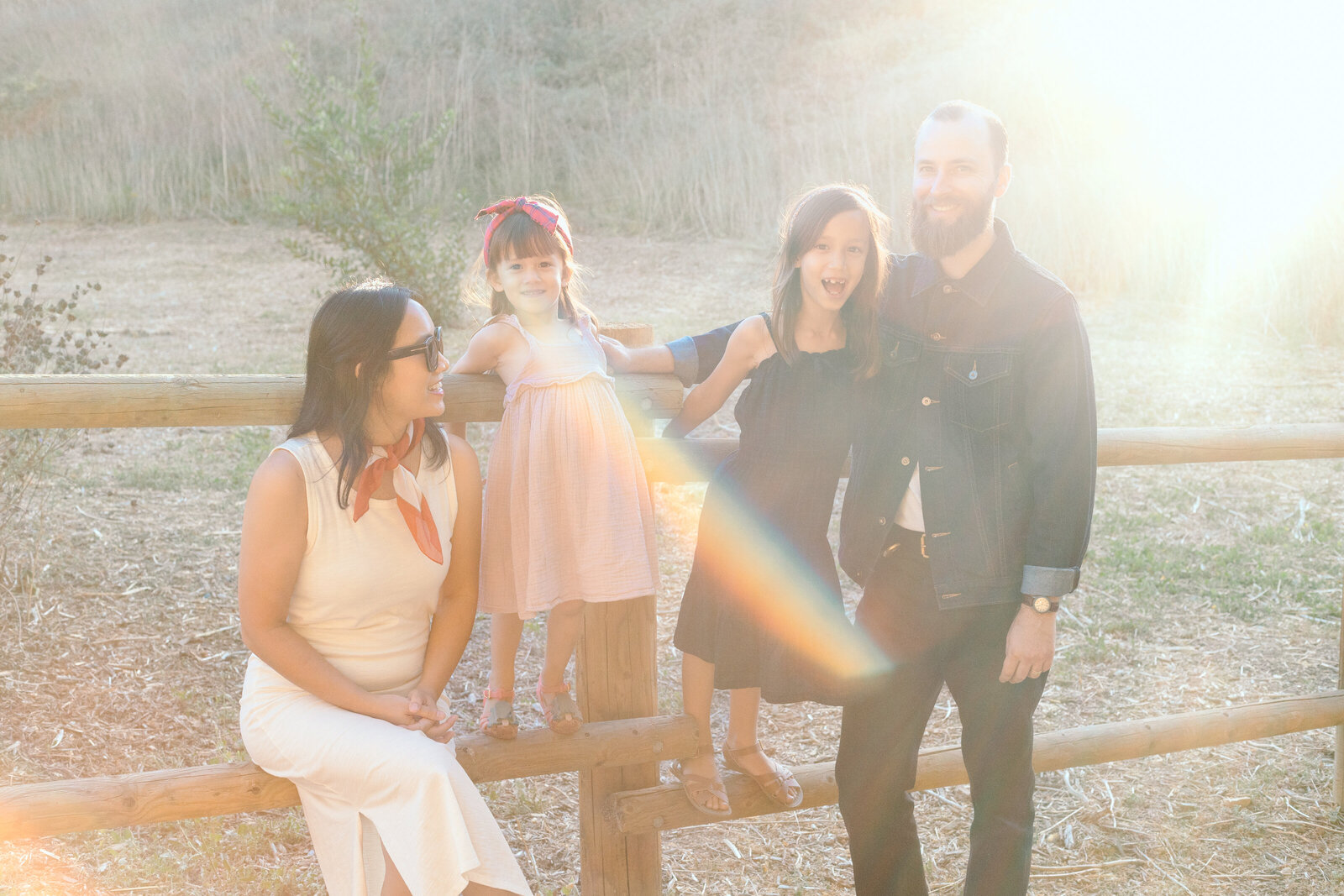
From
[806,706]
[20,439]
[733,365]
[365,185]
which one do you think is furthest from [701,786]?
[365,185]

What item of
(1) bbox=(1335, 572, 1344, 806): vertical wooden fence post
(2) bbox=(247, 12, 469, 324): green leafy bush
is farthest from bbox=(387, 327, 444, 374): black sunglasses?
(2) bbox=(247, 12, 469, 324): green leafy bush

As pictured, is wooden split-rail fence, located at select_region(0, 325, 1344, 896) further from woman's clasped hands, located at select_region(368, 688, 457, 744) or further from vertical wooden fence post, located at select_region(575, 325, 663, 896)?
A: woman's clasped hands, located at select_region(368, 688, 457, 744)

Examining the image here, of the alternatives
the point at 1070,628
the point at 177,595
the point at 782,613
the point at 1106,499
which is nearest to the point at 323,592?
the point at 782,613

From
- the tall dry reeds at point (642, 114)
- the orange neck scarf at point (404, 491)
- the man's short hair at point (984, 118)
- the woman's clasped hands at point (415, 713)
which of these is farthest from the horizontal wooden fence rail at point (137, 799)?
the tall dry reeds at point (642, 114)

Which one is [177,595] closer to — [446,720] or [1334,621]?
[446,720]

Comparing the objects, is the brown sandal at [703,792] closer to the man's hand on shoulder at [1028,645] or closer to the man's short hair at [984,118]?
the man's hand on shoulder at [1028,645]

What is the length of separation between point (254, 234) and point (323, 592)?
15.0 metres

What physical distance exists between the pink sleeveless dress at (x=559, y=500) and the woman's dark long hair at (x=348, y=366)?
398 millimetres

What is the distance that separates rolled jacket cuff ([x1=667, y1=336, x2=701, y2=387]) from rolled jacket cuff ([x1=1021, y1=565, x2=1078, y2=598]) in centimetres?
100

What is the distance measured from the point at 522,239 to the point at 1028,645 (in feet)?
5.20

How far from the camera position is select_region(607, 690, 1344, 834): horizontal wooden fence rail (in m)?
2.83

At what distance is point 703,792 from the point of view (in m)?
2.82

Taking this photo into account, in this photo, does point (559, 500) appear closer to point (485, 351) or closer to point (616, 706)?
point (485, 351)

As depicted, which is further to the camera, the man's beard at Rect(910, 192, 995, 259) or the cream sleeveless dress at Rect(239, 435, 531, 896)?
the man's beard at Rect(910, 192, 995, 259)
